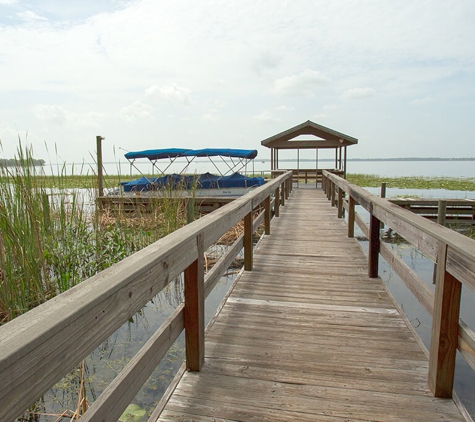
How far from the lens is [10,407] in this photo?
29.2 inches

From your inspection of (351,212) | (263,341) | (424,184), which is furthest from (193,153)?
(424,184)

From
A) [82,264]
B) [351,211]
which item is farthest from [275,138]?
[82,264]

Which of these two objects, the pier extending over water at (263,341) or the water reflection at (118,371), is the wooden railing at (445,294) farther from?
the water reflection at (118,371)

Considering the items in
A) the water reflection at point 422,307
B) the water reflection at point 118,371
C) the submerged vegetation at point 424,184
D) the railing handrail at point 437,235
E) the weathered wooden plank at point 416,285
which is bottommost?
the water reflection at point 422,307

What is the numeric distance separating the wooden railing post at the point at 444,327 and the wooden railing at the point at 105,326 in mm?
1213

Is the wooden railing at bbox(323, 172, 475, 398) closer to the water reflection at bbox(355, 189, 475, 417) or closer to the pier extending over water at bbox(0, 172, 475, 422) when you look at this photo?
the pier extending over water at bbox(0, 172, 475, 422)

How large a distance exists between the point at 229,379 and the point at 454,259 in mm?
1311

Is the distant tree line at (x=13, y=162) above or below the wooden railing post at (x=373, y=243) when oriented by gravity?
above

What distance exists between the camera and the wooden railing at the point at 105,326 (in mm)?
783

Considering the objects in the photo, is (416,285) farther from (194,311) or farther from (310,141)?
(310,141)

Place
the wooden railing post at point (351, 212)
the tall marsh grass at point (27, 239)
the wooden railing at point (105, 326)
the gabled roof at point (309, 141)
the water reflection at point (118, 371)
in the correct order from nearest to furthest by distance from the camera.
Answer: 1. the wooden railing at point (105, 326)
2. the water reflection at point (118, 371)
3. the tall marsh grass at point (27, 239)
4. the wooden railing post at point (351, 212)
5. the gabled roof at point (309, 141)

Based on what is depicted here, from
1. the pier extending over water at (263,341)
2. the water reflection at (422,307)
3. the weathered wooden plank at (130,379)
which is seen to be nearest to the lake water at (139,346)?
the water reflection at (422,307)

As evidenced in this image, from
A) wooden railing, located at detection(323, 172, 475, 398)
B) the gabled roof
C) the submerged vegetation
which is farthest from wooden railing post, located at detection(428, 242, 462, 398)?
the submerged vegetation

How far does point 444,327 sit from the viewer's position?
1.80 meters
